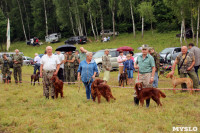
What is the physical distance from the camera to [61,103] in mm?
7086

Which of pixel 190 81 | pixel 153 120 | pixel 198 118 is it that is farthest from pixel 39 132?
pixel 190 81

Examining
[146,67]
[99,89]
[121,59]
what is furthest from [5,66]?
[146,67]

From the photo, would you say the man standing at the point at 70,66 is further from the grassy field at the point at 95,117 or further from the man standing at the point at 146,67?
the man standing at the point at 146,67

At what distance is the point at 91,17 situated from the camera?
130 feet

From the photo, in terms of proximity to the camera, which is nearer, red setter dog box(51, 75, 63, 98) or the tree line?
red setter dog box(51, 75, 63, 98)

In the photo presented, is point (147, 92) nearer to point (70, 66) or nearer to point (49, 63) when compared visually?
point (49, 63)

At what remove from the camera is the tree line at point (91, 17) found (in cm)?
3591

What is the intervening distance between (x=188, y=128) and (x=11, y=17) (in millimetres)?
54064

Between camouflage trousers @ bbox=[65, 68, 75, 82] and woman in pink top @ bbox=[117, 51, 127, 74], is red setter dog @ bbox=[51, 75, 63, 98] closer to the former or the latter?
camouflage trousers @ bbox=[65, 68, 75, 82]

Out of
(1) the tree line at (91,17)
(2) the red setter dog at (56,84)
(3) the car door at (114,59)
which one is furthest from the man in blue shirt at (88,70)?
(1) the tree line at (91,17)

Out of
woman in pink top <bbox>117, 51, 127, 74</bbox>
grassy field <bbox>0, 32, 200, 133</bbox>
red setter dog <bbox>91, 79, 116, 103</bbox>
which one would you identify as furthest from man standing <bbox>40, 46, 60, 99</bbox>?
woman in pink top <bbox>117, 51, 127, 74</bbox>

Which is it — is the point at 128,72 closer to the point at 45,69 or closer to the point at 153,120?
the point at 45,69

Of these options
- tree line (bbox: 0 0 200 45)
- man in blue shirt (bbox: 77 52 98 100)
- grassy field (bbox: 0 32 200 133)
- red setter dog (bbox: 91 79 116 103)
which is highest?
tree line (bbox: 0 0 200 45)

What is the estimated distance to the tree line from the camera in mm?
35906
